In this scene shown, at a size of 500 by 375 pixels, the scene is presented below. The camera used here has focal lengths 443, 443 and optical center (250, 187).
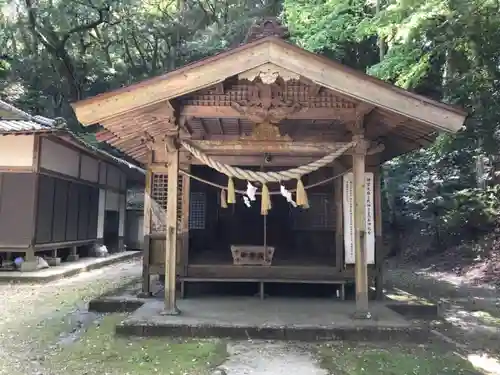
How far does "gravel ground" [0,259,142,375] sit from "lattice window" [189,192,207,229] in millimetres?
2193

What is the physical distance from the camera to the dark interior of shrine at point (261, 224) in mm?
9688

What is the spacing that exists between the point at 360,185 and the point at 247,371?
293 cm

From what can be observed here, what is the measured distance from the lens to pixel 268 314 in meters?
6.32

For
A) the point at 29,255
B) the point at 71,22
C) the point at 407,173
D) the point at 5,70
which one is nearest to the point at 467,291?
the point at 407,173

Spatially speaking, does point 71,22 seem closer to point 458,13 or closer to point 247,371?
point 458,13

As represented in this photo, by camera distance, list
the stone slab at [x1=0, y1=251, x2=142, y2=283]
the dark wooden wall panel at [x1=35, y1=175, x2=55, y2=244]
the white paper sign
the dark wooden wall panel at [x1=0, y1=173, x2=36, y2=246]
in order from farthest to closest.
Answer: the dark wooden wall panel at [x1=35, y1=175, x2=55, y2=244] < the dark wooden wall panel at [x1=0, y1=173, x2=36, y2=246] < the stone slab at [x1=0, y1=251, x2=142, y2=283] < the white paper sign

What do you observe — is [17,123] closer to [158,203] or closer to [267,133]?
[158,203]

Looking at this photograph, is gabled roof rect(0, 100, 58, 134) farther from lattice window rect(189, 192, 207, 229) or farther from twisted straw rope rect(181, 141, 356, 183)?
twisted straw rope rect(181, 141, 356, 183)

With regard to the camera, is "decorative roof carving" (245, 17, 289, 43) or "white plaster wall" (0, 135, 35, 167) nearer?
"decorative roof carving" (245, 17, 289, 43)

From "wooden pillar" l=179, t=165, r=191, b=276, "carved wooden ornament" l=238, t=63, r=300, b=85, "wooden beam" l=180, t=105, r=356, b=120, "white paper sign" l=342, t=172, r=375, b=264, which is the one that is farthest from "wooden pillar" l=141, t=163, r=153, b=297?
"white paper sign" l=342, t=172, r=375, b=264

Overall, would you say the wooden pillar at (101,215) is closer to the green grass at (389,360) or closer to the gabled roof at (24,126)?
the gabled roof at (24,126)

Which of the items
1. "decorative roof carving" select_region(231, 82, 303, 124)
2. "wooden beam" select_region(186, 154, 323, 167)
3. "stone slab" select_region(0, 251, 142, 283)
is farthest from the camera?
"stone slab" select_region(0, 251, 142, 283)

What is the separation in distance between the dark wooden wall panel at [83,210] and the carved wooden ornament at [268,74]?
34.5 ft

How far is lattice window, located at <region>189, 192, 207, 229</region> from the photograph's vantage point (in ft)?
35.8
